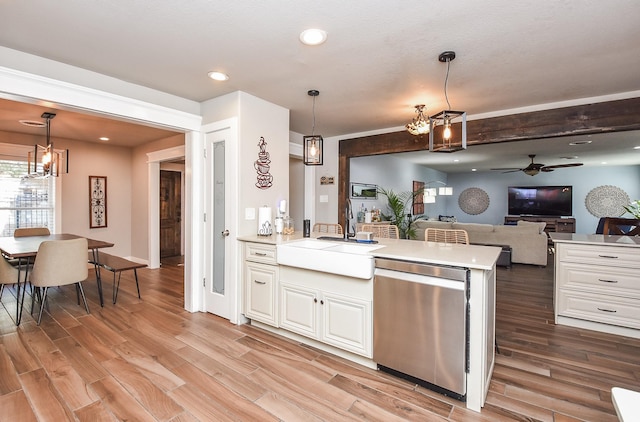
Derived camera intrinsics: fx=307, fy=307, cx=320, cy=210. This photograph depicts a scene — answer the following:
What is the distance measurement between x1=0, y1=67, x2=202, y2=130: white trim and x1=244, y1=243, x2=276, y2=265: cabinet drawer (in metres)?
1.59

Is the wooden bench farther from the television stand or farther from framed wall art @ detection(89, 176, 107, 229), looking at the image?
the television stand

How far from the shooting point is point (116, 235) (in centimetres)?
621

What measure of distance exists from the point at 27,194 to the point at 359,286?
6089 millimetres

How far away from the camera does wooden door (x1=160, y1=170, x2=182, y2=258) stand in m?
6.72

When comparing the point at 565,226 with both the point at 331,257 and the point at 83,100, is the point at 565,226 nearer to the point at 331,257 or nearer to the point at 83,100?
the point at 331,257

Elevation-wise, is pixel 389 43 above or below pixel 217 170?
above

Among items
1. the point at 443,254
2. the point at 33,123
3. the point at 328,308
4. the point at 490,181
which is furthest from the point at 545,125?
the point at 490,181

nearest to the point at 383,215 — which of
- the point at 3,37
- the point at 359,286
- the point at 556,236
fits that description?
the point at 556,236

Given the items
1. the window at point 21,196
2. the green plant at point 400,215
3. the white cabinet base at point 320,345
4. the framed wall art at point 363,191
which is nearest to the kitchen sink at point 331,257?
the white cabinet base at point 320,345

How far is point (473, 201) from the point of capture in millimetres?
11398

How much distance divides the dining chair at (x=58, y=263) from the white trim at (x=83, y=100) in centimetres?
151

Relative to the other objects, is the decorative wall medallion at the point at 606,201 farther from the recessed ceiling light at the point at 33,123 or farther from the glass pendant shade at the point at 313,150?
the recessed ceiling light at the point at 33,123

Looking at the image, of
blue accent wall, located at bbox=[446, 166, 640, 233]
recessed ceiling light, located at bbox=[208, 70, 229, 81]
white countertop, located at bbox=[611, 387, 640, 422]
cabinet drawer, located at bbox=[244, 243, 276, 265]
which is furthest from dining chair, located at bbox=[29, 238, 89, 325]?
blue accent wall, located at bbox=[446, 166, 640, 233]

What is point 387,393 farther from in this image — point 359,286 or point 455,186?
point 455,186
